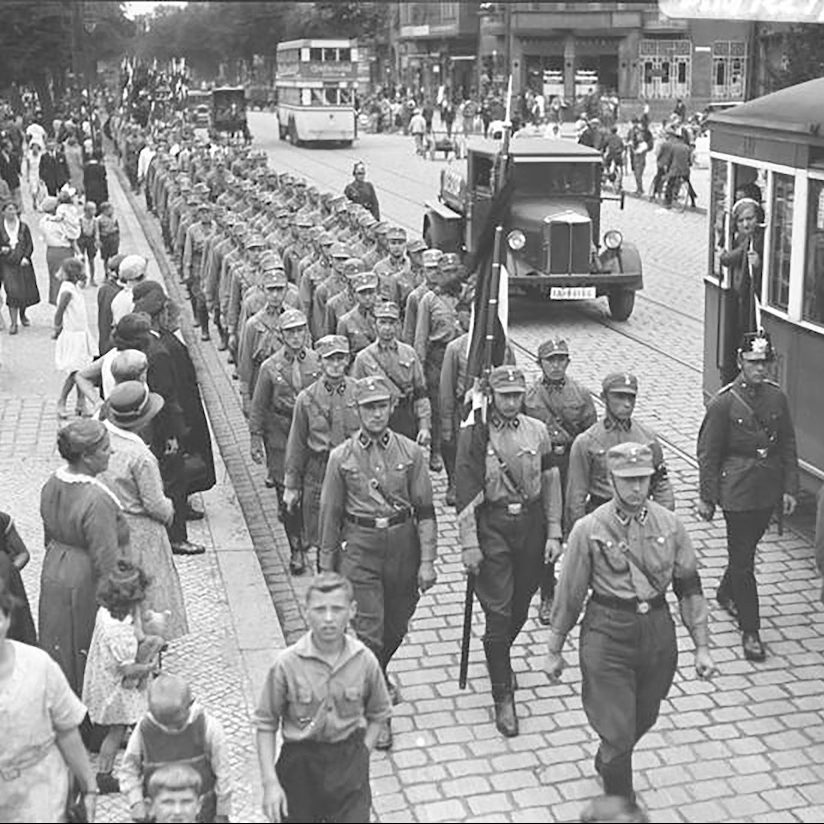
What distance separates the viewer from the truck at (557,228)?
17109 mm

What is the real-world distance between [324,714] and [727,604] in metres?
3.91

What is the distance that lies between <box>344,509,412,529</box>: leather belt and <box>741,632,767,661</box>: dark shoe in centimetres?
223

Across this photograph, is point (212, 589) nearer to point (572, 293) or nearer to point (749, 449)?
point (749, 449)

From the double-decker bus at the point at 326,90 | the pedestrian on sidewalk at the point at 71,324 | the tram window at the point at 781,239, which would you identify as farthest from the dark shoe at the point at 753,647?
the double-decker bus at the point at 326,90

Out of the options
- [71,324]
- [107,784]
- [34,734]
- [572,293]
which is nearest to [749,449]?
[107,784]

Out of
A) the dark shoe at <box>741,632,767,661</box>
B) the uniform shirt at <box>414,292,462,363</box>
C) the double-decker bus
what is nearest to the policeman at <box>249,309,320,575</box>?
the uniform shirt at <box>414,292,462,363</box>

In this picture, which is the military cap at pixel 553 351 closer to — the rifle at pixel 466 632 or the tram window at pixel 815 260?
the rifle at pixel 466 632

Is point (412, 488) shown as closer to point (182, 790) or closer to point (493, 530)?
point (493, 530)

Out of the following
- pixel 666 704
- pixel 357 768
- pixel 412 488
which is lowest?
pixel 666 704

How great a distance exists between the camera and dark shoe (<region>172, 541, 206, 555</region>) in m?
9.28

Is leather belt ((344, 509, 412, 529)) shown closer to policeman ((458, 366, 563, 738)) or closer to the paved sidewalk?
policeman ((458, 366, 563, 738))

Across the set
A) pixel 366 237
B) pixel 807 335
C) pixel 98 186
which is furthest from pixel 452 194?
pixel 807 335

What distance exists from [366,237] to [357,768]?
1014 centimetres

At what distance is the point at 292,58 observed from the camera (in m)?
50.7
